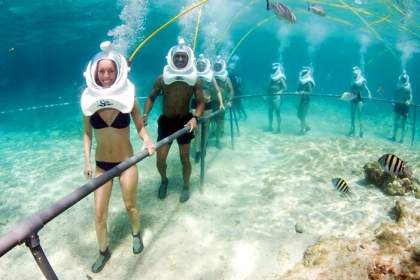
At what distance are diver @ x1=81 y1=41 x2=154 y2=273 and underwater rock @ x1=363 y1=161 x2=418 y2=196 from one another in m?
4.65

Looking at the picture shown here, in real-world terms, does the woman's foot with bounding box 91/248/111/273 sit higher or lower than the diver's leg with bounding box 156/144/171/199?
lower

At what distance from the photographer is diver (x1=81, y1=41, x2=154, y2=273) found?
12.8 ft

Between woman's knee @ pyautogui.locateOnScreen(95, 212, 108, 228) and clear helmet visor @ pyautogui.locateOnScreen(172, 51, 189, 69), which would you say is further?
clear helmet visor @ pyautogui.locateOnScreen(172, 51, 189, 69)

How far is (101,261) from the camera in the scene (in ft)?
15.1

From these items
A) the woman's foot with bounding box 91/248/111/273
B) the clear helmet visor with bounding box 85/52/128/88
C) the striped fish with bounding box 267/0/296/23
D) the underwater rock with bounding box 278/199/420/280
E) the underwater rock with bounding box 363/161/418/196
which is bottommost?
the woman's foot with bounding box 91/248/111/273

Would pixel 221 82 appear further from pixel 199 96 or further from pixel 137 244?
pixel 137 244

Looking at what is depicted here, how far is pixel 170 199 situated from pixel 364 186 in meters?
4.00

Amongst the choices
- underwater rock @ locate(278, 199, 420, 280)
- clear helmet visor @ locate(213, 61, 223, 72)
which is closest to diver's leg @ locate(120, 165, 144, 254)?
underwater rock @ locate(278, 199, 420, 280)

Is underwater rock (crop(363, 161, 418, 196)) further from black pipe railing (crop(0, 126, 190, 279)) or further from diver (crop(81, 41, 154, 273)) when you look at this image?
black pipe railing (crop(0, 126, 190, 279))

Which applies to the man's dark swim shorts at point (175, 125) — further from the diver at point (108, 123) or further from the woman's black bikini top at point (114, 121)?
the woman's black bikini top at point (114, 121)

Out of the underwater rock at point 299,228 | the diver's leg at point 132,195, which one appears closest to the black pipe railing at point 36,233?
the diver's leg at point 132,195

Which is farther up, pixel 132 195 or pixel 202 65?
pixel 202 65

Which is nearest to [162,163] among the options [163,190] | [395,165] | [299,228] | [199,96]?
[163,190]

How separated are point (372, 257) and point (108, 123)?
3450 mm
